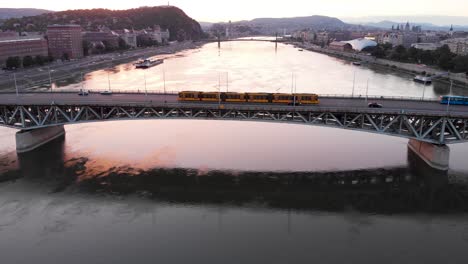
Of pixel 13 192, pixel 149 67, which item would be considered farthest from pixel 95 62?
pixel 13 192

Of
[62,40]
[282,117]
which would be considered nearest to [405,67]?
[282,117]

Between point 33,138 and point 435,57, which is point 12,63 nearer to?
point 33,138

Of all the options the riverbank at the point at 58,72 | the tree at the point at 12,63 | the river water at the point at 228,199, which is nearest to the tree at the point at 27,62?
the tree at the point at 12,63

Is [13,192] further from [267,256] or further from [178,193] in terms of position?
[267,256]

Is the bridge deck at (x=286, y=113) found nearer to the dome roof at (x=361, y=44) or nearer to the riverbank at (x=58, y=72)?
the riverbank at (x=58, y=72)

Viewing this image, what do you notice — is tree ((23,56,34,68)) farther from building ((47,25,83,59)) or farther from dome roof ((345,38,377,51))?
dome roof ((345,38,377,51))

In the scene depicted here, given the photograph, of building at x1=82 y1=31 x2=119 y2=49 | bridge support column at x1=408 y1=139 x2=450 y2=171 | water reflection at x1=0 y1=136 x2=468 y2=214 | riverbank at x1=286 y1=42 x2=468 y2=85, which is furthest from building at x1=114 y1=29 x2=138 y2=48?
bridge support column at x1=408 y1=139 x2=450 y2=171
